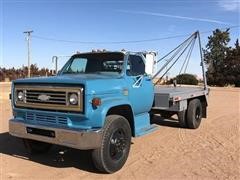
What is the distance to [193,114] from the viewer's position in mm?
10844

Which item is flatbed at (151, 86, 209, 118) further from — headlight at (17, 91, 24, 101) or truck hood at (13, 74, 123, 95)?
headlight at (17, 91, 24, 101)

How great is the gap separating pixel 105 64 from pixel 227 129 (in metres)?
4.84

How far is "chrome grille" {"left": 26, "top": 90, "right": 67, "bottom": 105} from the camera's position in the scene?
20.7ft

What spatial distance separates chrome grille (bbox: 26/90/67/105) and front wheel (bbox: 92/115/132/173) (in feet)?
2.77

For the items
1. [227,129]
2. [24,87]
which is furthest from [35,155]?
[227,129]

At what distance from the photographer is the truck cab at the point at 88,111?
6.11m

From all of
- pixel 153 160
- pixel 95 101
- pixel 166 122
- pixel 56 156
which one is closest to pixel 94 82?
pixel 95 101

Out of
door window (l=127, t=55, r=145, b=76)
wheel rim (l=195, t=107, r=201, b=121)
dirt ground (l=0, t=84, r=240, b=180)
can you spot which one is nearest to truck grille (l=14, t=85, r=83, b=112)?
dirt ground (l=0, t=84, r=240, b=180)

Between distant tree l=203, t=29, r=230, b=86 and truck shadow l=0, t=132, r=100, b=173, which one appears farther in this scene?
distant tree l=203, t=29, r=230, b=86

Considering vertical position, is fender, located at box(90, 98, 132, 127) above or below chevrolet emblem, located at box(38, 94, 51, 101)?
below

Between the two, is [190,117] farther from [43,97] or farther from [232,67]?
[232,67]

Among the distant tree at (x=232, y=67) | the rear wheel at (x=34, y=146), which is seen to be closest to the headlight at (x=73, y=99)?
the rear wheel at (x=34, y=146)

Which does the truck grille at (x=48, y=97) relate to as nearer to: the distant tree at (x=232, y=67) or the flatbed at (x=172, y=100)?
the flatbed at (x=172, y=100)

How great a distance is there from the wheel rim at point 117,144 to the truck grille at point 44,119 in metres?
0.89
